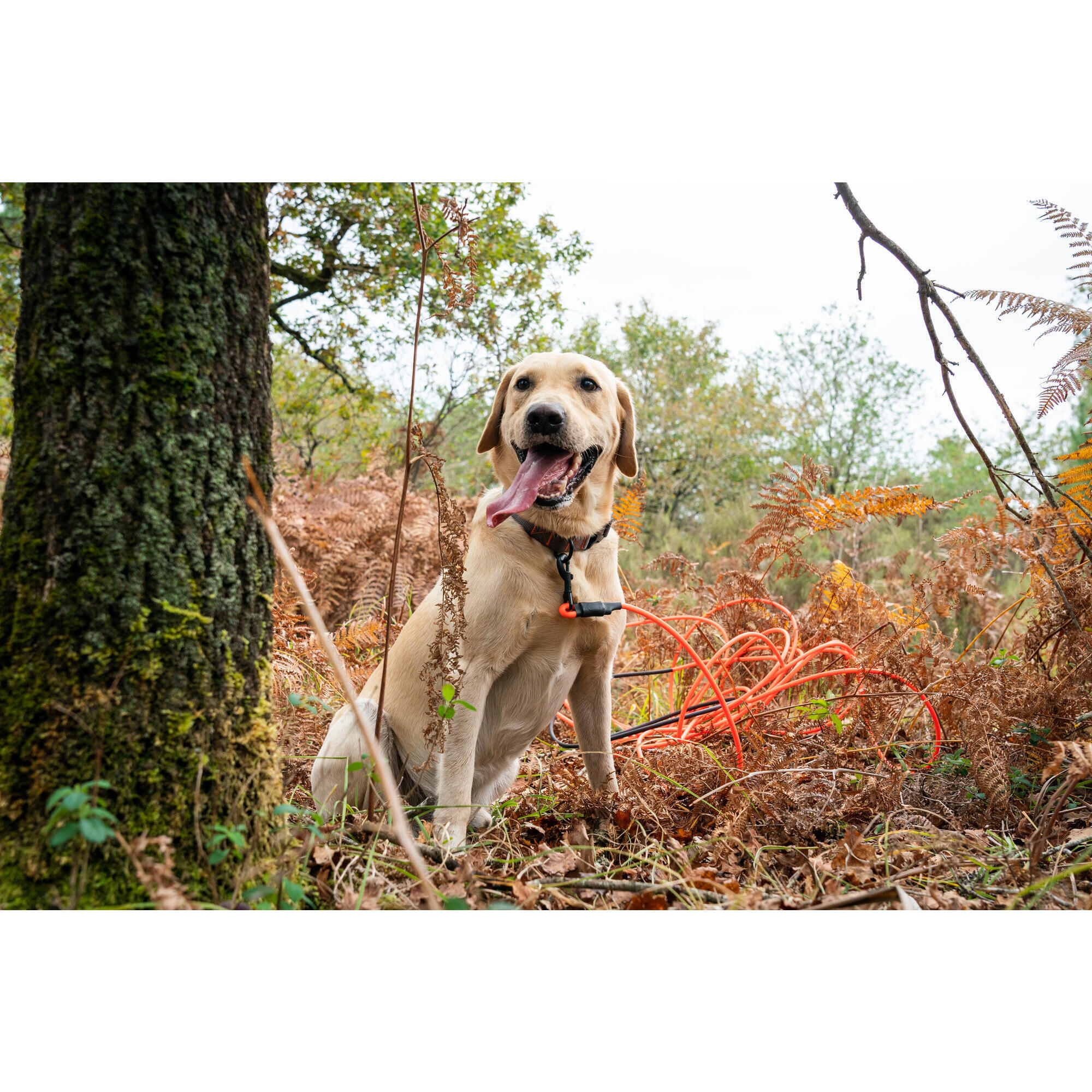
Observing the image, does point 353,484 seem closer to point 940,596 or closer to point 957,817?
point 940,596

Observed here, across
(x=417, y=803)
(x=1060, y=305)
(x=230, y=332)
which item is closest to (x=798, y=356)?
(x=1060, y=305)

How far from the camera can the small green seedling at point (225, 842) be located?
4.17ft

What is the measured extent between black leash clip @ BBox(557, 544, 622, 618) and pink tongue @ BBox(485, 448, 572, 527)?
230 mm

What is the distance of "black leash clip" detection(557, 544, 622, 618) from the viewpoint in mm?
2400

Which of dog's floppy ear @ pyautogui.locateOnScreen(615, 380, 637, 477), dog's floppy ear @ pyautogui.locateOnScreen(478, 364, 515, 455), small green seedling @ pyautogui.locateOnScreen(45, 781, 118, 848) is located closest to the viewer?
small green seedling @ pyautogui.locateOnScreen(45, 781, 118, 848)

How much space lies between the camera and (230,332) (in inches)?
56.7

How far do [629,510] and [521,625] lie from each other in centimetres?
229

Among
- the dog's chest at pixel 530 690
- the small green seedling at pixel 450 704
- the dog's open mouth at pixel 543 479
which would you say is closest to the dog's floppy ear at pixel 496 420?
the dog's open mouth at pixel 543 479

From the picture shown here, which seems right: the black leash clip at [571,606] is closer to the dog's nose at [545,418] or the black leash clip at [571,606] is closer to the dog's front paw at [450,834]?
the dog's nose at [545,418]

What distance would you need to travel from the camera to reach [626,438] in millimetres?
2926

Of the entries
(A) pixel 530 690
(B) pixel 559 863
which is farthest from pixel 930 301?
(B) pixel 559 863

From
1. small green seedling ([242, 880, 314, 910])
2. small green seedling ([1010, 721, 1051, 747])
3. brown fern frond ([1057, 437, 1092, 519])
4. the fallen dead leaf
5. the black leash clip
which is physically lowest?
the fallen dead leaf

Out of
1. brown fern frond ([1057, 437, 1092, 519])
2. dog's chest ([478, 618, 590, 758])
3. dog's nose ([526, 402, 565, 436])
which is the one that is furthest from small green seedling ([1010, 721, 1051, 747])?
dog's nose ([526, 402, 565, 436])

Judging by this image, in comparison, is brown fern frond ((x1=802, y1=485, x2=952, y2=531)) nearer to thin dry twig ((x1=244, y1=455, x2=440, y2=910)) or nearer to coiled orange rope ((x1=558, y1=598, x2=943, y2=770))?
coiled orange rope ((x1=558, y1=598, x2=943, y2=770))
